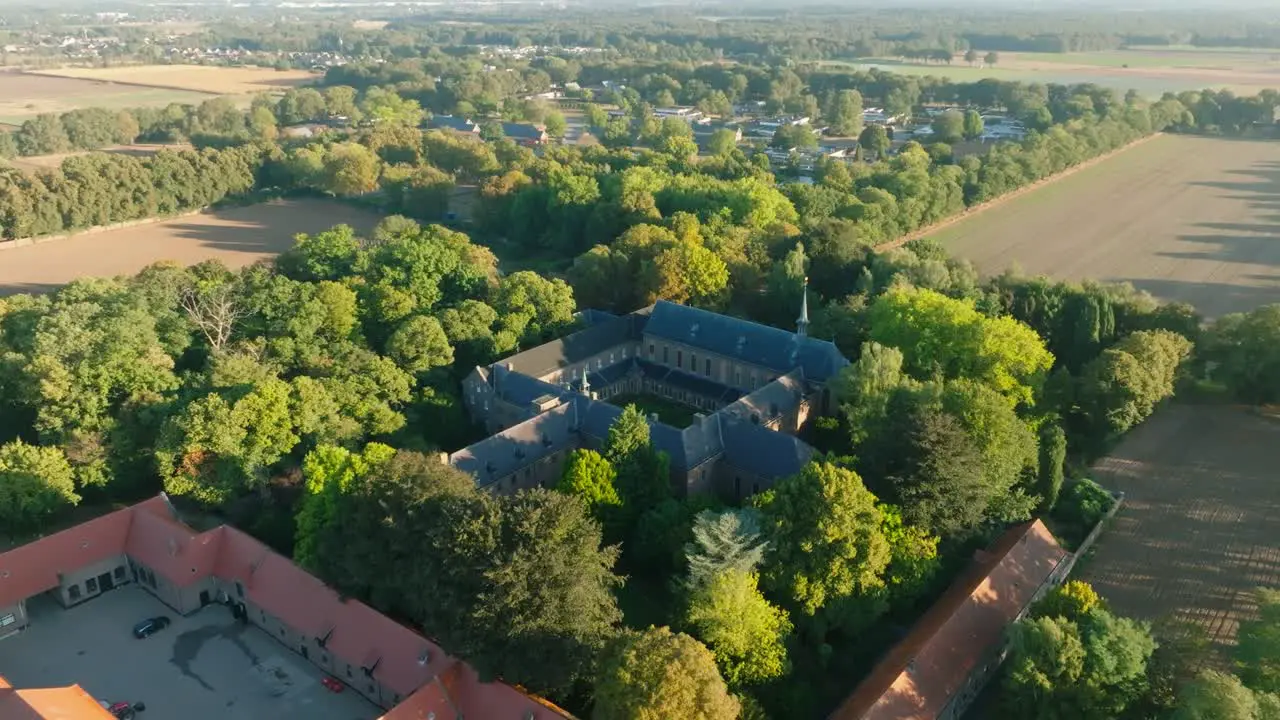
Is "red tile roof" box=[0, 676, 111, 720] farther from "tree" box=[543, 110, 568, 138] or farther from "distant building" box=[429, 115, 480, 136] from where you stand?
"tree" box=[543, 110, 568, 138]

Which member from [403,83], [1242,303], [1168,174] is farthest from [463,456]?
[403,83]

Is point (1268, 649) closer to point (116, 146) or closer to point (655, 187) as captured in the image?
point (655, 187)

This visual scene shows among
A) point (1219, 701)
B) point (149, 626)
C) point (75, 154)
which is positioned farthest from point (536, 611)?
point (75, 154)

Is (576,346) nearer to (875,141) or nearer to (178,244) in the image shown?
(178,244)

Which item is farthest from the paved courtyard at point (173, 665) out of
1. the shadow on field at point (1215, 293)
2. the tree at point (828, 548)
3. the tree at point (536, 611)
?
the shadow on field at point (1215, 293)

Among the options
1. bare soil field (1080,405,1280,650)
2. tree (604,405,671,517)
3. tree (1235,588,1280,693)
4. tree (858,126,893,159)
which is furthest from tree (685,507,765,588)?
tree (858,126,893,159)

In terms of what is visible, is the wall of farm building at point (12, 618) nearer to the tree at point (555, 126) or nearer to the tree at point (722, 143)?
the tree at point (722, 143)
